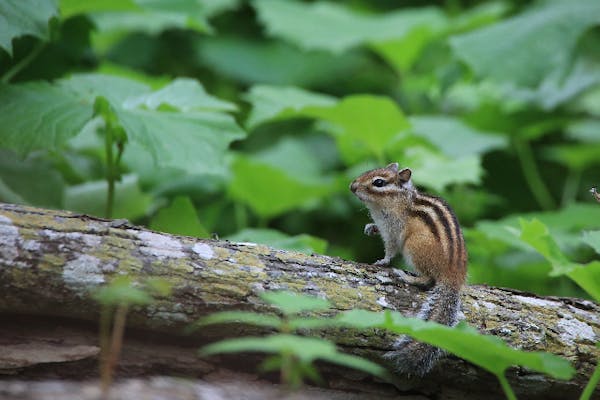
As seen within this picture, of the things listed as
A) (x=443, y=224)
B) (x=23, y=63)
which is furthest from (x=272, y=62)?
(x=443, y=224)

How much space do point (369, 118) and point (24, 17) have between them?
2.16 metres

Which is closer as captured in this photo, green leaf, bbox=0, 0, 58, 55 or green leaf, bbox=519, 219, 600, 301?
green leaf, bbox=519, 219, 600, 301

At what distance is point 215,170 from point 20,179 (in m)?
1.11

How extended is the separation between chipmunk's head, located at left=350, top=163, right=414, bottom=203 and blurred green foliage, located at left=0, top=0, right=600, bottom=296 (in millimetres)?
319

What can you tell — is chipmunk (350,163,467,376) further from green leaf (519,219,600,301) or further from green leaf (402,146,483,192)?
green leaf (402,146,483,192)

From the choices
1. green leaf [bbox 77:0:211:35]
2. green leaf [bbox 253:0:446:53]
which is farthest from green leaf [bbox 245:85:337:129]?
green leaf [bbox 253:0:446:53]

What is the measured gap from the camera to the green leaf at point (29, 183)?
157 inches

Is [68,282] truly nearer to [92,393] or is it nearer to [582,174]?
[92,393]

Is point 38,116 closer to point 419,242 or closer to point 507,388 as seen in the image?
point 419,242

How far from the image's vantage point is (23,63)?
4.38 metres

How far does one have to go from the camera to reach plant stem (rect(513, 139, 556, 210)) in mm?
6207

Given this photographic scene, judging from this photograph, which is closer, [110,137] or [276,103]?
[110,137]

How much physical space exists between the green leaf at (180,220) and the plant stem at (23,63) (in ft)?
4.41

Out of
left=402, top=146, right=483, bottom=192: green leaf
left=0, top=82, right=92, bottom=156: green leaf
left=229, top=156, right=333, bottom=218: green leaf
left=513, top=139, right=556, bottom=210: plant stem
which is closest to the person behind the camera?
left=0, top=82, right=92, bottom=156: green leaf
